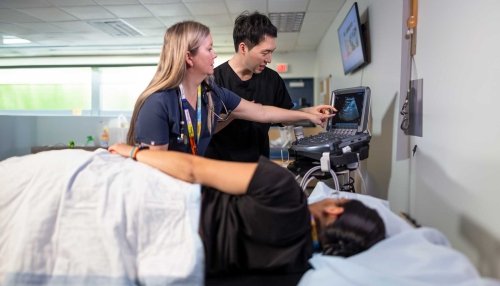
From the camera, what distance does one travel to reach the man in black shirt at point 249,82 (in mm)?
1799

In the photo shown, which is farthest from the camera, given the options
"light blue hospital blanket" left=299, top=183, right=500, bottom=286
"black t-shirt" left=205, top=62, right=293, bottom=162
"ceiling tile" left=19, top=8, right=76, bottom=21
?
→ "ceiling tile" left=19, top=8, right=76, bottom=21

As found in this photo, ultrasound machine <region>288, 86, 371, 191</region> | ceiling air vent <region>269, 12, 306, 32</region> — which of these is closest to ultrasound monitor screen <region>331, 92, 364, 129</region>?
ultrasound machine <region>288, 86, 371, 191</region>

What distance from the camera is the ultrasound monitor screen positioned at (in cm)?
157

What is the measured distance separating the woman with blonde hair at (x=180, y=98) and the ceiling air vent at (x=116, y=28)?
3.13m

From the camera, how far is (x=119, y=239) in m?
0.89

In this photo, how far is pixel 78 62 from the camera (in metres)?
5.86

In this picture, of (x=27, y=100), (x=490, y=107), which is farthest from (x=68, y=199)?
(x=27, y=100)

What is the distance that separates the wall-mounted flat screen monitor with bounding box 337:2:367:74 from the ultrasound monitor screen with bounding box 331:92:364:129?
38.2 inches

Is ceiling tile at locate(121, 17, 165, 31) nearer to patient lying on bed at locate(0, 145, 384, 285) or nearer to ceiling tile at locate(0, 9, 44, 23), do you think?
ceiling tile at locate(0, 9, 44, 23)

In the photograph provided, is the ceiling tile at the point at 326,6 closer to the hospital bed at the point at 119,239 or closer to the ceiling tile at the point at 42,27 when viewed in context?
the hospital bed at the point at 119,239

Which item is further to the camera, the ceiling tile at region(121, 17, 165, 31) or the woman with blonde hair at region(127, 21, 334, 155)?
the ceiling tile at region(121, 17, 165, 31)

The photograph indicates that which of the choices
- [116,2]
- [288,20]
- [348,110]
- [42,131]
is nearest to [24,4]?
[116,2]

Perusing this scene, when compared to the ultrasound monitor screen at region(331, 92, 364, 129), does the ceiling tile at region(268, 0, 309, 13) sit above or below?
above

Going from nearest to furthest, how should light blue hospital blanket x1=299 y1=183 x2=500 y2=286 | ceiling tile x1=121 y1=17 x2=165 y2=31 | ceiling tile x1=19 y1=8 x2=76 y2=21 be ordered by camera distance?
1. light blue hospital blanket x1=299 y1=183 x2=500 y2=286
2. ceiling tile x1=19 y1=8 x2=76 y2=21
3. ceiling tile x1=121 y1=17 x2=165 y2=31
